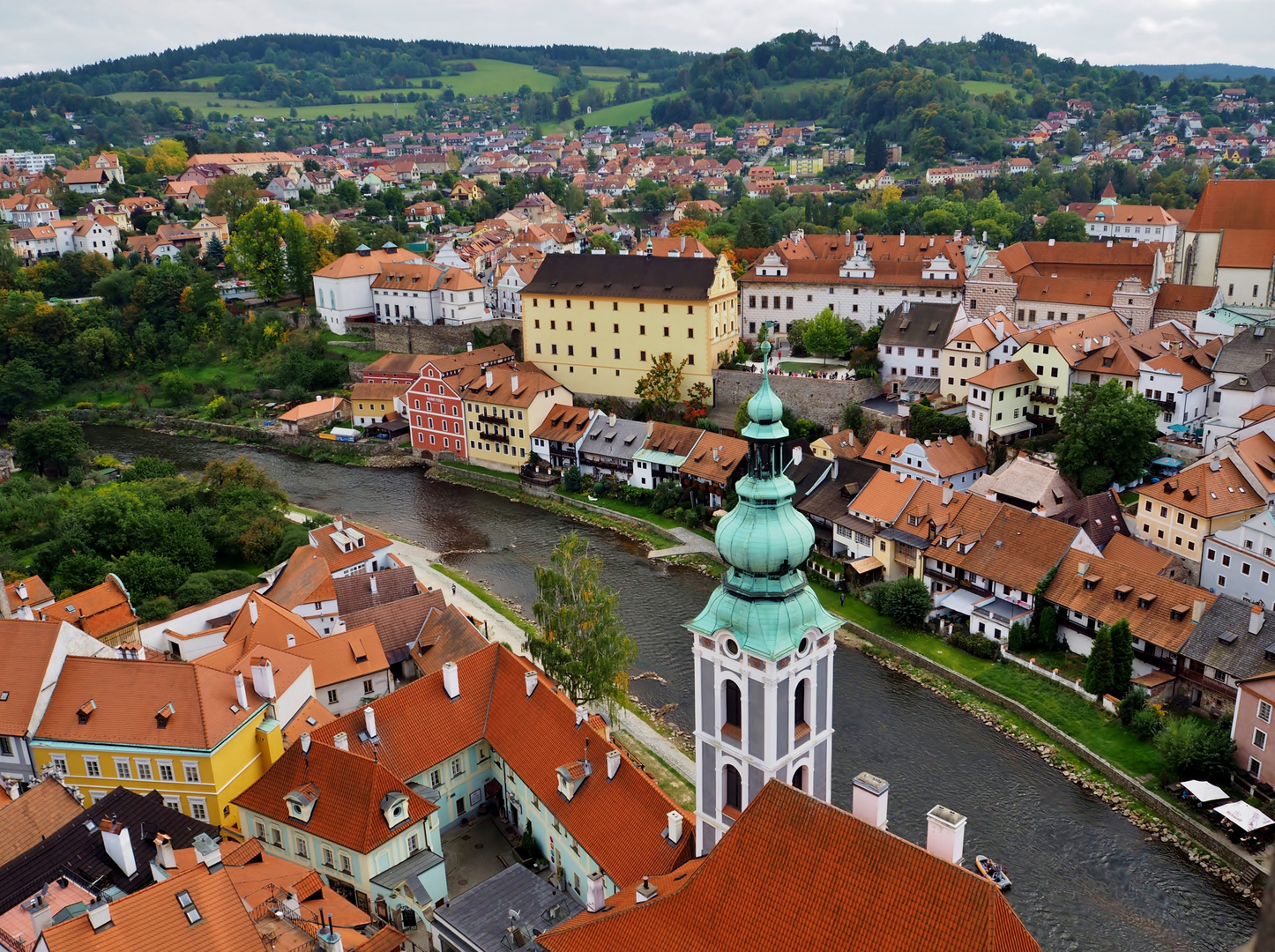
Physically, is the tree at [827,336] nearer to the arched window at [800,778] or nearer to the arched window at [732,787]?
the arched window at [800,778]

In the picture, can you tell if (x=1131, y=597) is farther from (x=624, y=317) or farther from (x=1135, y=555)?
(x=624, y=317)

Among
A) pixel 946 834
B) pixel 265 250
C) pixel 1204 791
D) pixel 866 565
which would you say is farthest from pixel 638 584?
pixel 265 250

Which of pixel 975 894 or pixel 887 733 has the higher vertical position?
pixel 975 894

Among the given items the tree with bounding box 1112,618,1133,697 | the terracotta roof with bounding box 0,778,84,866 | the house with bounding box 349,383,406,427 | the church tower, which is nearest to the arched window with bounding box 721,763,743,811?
the church tower

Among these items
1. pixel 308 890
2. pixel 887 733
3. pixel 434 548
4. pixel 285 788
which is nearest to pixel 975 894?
pixel 308 890

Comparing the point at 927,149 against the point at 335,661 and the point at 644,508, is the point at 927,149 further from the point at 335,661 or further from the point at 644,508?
the point at 335,661

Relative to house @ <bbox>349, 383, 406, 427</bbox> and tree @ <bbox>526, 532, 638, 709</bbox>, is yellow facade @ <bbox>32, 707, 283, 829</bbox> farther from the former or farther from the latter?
house @ <bbox>349, 383, 406, 427</bbox>
